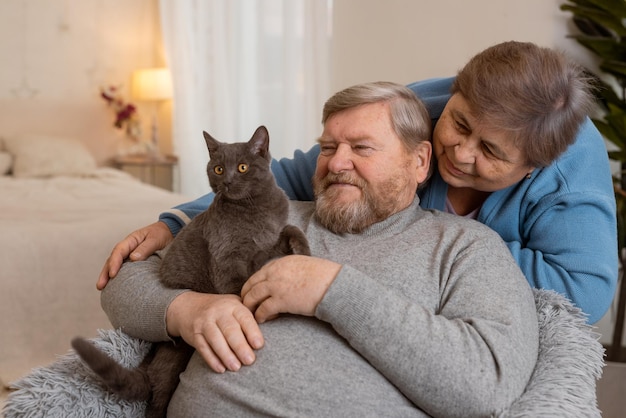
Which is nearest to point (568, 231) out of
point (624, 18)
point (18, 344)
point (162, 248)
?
point (162, 248)

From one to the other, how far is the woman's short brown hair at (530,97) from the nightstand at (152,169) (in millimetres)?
4101

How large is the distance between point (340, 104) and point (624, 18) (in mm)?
1559

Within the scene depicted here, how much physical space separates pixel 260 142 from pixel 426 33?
6.99ft

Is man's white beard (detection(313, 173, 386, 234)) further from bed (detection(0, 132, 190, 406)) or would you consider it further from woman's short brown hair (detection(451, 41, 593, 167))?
bed (detection(0, 132, 190, 406))

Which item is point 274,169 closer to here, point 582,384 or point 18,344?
point 582,384

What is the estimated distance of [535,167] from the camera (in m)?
1.45

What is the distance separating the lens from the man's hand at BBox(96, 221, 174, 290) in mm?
1474

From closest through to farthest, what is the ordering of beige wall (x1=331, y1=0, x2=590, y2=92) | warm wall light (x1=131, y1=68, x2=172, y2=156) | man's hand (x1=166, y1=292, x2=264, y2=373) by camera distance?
man's hand (x1=166, y1=292, x2=264, y2=373) < beige wall (x1=331, y1=0, x2=590, y2=92) < warm wall light (x1=131, y1=68, x2=172, y2=156)

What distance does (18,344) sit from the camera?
244 cm

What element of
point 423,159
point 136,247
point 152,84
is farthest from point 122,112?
point 423,159

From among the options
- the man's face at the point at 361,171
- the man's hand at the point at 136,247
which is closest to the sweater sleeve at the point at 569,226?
the man's face at the point at 361,171

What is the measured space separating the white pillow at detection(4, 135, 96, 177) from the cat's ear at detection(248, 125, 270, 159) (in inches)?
131

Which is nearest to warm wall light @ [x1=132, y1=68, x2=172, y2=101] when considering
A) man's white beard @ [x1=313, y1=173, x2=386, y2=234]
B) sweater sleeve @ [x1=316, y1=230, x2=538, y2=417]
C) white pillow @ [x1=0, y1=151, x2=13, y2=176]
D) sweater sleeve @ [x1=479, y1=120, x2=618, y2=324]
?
white pillow @ [x1=0, y1=151, x2=13, y2=176]

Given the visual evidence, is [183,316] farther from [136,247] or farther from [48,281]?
[48,281]
